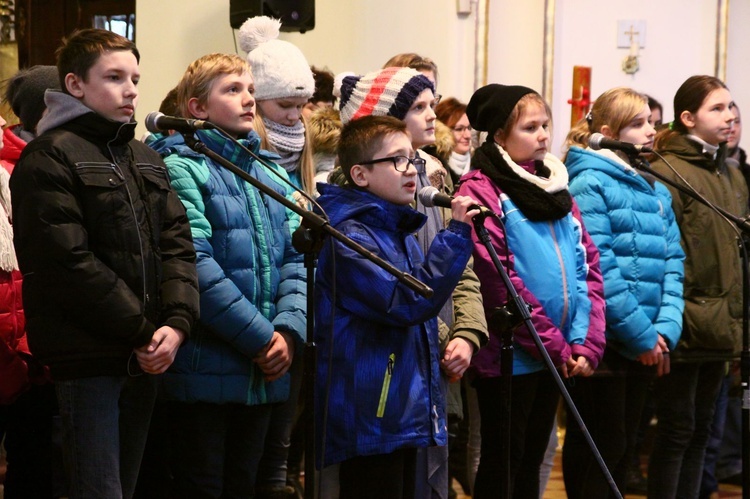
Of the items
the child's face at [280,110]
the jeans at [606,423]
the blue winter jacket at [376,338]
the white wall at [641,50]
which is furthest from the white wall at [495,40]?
the blue winter jacket at [376,338]

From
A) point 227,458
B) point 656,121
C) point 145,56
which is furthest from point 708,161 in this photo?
point 145,56

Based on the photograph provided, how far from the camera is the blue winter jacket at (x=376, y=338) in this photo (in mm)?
3082

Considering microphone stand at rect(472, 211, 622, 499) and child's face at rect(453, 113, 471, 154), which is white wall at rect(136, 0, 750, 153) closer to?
child's face at rect(453, 113, 471, 154)

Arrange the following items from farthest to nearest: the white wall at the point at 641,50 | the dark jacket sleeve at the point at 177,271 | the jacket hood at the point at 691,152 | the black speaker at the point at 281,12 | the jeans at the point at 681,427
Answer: the white wall at the point at 641,50 → the black speaker at the point at 281,12 → the jacket hood at the point at 691,152 → the jeans at the point at 681,427 → the dark jacket sleeve at the point at 177,271

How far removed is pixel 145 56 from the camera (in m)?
6.25

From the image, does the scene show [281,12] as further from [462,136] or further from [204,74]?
[204,74]

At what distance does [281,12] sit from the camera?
614 cm

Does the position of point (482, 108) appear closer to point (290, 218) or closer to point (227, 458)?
point (290, 218)

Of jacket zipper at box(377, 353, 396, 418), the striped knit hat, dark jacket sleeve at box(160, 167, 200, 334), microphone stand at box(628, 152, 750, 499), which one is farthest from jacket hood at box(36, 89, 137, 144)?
microphone stand at box(628, 152, 750, 499)

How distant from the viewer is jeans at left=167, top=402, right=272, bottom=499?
3180 millimetres

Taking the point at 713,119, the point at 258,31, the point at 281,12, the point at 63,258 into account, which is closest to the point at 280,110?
the point at 258,31

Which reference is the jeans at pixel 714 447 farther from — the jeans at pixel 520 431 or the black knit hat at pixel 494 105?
the black knit hat at pixel 494 105

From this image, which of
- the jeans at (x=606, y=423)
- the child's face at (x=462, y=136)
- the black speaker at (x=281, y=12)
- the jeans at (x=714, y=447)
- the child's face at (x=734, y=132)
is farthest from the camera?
the black speaker at (x=281, y=12)

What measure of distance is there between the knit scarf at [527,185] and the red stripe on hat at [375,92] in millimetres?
394
